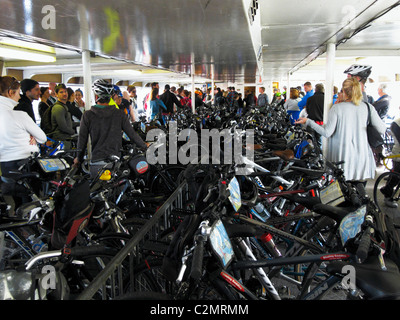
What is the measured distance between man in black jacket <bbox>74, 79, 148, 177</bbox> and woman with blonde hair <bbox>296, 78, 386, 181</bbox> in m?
1.97

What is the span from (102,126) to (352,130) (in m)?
2.47

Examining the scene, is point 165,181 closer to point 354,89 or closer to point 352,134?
point 352,134

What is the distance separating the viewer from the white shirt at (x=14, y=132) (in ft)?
10.4

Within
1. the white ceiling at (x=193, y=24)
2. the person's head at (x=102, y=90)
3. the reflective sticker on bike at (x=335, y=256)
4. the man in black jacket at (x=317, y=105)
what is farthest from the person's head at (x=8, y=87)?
the man in black jacket at (x=317, y=105)

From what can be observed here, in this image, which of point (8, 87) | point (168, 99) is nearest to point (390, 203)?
point (8, 87)

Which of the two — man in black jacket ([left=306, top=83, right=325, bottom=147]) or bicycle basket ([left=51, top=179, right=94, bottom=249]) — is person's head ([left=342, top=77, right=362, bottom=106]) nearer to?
bicycle basket ([left=51, top=179, right=94, bottom=249])

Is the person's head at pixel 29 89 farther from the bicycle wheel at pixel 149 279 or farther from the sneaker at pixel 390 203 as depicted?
the sneaker at pixel 390 203

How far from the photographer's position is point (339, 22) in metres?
4.80

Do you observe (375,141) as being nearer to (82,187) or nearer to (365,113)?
(365,113)

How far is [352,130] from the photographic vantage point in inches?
126

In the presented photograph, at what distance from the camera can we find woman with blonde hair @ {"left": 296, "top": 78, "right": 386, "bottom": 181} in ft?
10.4

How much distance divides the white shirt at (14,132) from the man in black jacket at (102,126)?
63cm

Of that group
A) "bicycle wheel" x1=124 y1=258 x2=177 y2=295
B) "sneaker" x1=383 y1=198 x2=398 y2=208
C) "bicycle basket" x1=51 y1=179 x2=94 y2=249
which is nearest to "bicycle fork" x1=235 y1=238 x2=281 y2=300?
"bicycle wheel" x1=124 y1=258 x2=177 y2=295

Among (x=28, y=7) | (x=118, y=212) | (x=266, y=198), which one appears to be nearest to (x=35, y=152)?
(x=28, y=7)
